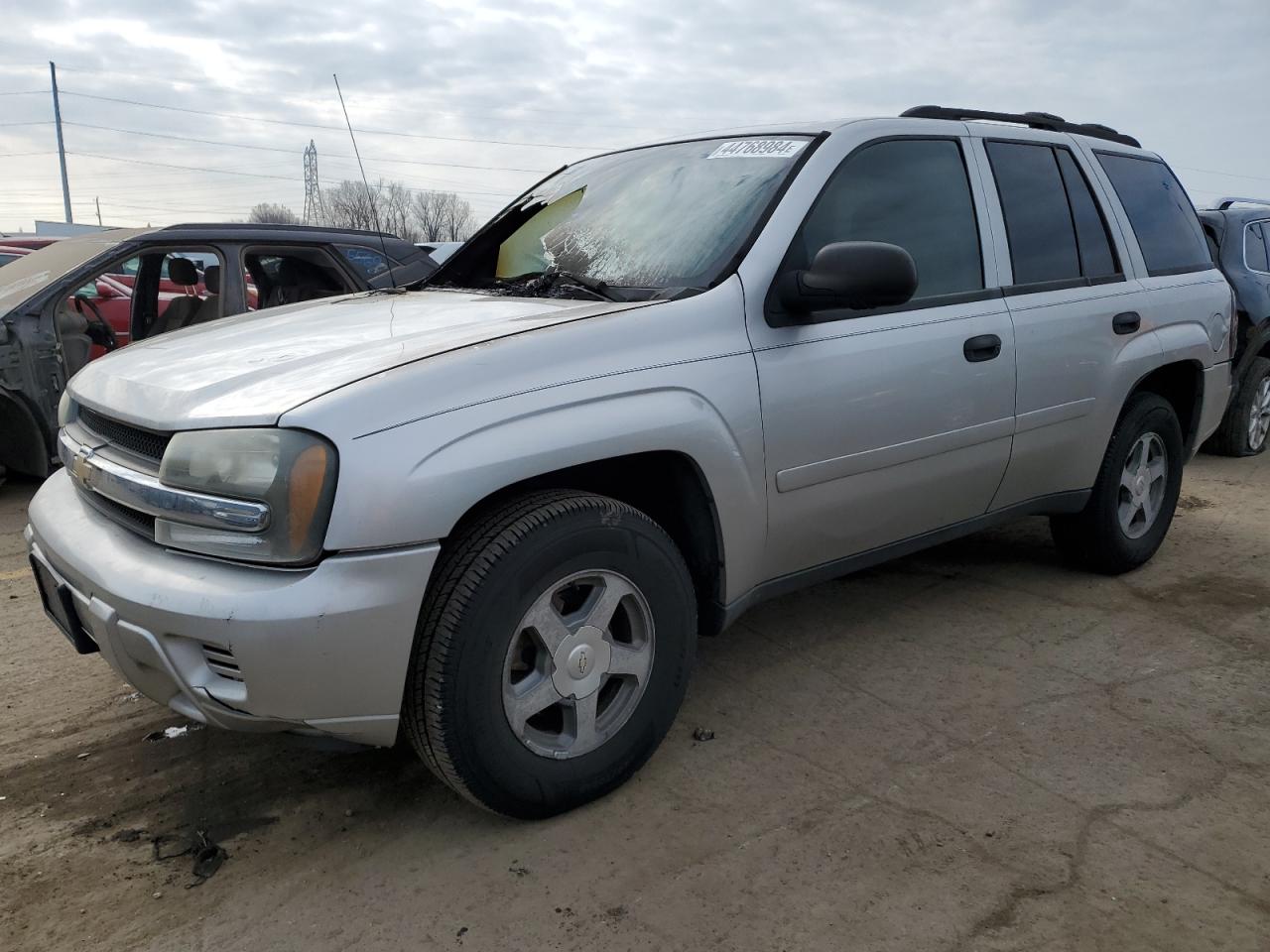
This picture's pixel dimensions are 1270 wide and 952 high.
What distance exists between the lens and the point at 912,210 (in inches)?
132

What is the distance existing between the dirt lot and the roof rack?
1921 mm

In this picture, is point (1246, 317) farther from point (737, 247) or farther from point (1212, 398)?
point (737, 247)

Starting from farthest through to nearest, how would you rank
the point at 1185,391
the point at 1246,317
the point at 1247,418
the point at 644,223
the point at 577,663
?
the point at 1247,418 → the point at 1246,317 → the point at 1185,391 → the point at 644,223 → the point at 577,663

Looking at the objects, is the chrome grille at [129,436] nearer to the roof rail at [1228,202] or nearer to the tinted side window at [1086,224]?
the tinted side window at [1086,224]

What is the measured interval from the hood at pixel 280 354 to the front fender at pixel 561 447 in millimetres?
219


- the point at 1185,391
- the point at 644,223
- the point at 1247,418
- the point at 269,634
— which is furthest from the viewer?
the point at 1247,418

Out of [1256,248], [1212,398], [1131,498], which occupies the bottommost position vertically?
[1131,498]

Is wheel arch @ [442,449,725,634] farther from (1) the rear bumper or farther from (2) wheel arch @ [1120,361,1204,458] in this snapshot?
(1) the rear bumper

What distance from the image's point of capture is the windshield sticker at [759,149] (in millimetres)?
3168

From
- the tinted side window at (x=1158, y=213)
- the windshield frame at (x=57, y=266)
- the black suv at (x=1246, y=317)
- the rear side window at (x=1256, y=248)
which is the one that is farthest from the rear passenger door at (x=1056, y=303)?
the windshield frame at (x=57, y=266)

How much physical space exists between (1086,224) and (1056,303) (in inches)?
20.8

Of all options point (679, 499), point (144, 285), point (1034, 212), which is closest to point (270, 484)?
point (679, 499)

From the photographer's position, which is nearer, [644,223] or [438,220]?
[644,223]

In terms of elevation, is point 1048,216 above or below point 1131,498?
above
